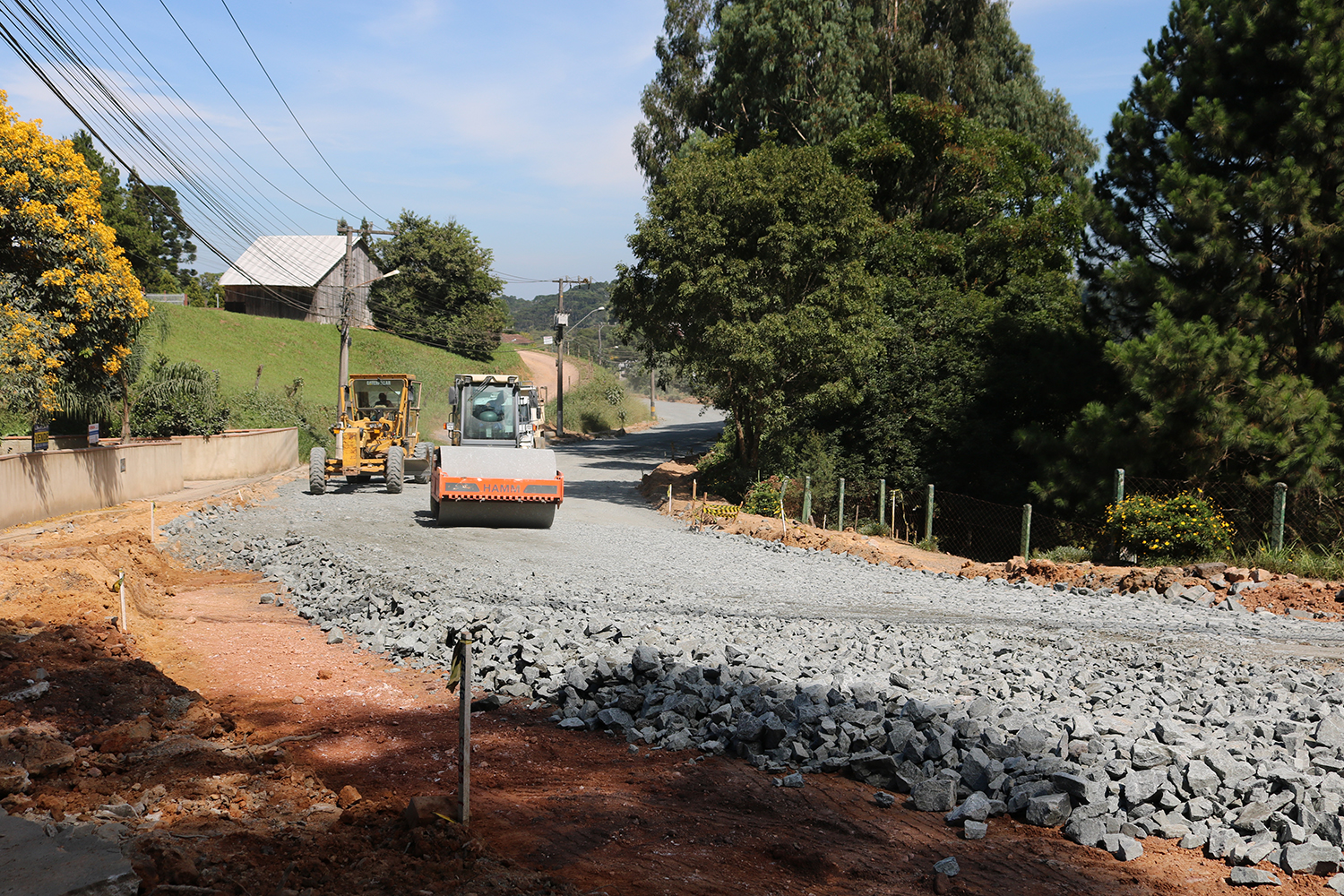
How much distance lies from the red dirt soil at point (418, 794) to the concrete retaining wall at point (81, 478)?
10.8 metres

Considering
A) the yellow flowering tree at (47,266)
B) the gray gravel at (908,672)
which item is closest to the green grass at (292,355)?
the yellow flowering tree at (47,266)

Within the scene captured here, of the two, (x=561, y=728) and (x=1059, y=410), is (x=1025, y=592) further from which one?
(x=1059, y=410)

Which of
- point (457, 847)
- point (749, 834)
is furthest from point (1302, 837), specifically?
point (457, 847)

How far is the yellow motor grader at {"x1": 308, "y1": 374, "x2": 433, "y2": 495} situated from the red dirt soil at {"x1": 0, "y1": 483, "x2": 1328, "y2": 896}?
15.5m

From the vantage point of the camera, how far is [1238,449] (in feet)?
55.9

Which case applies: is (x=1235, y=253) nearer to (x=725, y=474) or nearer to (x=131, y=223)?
(x=725, y=474)

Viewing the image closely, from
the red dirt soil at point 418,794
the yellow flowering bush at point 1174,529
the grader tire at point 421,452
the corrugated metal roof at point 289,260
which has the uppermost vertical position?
the corrugated metal roof at point 289,260

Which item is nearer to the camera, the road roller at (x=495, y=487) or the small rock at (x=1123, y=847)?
the small rock at (x=1123, y=847)

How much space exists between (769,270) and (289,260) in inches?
2044

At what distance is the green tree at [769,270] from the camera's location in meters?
23.7

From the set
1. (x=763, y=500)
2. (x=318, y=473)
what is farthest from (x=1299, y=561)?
(x=318, y=473)

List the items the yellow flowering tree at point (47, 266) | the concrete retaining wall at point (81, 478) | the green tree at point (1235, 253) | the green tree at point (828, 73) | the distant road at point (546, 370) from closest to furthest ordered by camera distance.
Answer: the green tree at point (1235, 253)
the concrete retaining wall at point (81, 478)
the yellow flowering tree at point (47, 266)
the green tree at point (828, 73)
the distant road at point (546, 370)

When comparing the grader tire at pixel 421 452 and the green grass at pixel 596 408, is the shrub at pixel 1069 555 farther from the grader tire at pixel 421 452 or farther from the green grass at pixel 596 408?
the green grass at pixel 596 408

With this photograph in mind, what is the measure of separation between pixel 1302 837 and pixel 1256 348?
14.4 metres
